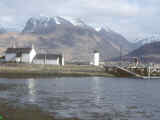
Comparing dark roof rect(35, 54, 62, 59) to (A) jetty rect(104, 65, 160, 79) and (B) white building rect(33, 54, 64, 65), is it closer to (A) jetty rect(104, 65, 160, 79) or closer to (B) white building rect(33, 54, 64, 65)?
(B) white building rect(33, 54, 64, 65)

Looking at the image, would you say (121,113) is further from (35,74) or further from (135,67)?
(135,67)

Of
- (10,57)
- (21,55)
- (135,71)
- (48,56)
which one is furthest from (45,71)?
(10,57)

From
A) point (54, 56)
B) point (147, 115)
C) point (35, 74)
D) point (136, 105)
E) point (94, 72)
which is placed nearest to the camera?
point (147, 115)

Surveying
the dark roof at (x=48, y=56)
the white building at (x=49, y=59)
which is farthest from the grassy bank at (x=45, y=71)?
the dark roof at (x=48, y=56)

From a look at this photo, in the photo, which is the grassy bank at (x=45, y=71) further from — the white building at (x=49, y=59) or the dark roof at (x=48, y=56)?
the dark roof at (x=48, y=56)

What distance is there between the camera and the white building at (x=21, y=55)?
143 metres

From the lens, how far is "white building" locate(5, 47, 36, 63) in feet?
470

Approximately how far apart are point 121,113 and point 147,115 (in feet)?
8.67

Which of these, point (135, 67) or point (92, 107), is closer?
point (92, 107)

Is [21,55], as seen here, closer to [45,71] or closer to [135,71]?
[45,71]

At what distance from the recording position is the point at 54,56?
14050 centimetres

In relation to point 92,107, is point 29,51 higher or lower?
higher

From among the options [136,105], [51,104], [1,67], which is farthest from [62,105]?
[1,67]

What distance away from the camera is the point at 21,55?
14400 centimetres
